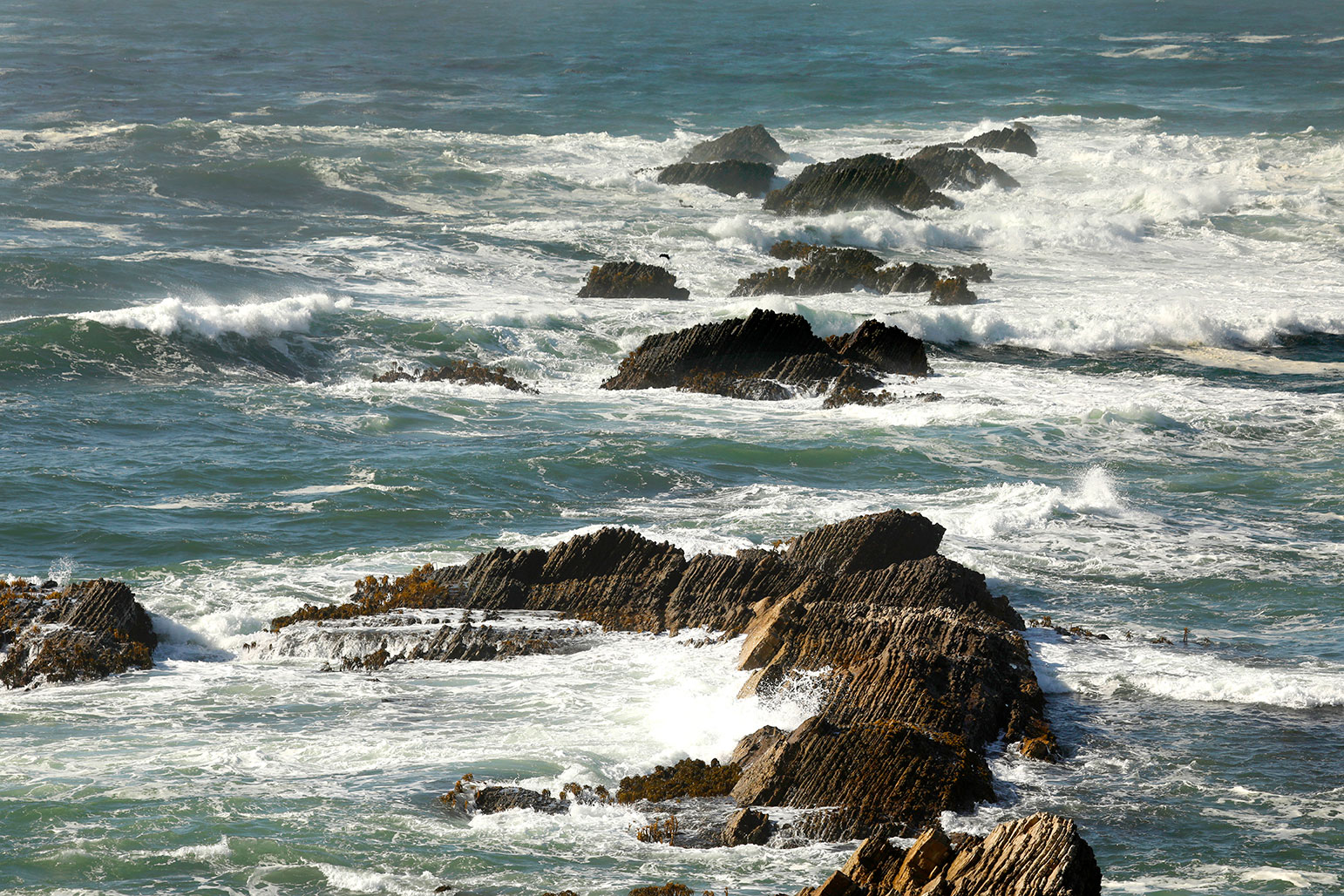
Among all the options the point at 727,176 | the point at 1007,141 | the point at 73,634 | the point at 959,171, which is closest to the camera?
the point at 73,634

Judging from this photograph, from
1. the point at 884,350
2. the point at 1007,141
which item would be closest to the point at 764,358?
the point at 884,350

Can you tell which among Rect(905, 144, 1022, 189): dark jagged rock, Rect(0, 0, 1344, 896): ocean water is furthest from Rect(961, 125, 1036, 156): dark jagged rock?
A: Rect(905, 144, 1022, 189): dark jagged rock

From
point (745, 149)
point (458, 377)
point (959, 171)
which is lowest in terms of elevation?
point (458, 377)

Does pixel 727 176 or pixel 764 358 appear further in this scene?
pixel 727 176

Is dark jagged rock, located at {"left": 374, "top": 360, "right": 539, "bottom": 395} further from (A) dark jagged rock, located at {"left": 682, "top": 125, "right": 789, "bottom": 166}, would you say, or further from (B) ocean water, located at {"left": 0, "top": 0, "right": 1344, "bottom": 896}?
(A) dark jagged rock, located at {"left": 682, "top": 125, "right": 789, "bottom": 166}

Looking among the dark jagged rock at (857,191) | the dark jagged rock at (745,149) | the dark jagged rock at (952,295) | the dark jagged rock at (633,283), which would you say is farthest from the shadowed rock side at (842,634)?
the dark jagged rock at (745,149)

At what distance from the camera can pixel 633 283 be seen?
33125 mm

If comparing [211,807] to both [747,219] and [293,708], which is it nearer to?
[293,708]

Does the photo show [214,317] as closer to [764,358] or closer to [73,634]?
[764,358]

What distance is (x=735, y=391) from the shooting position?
85.6ft

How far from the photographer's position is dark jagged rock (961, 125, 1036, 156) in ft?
180

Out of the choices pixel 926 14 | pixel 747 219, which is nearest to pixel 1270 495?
pixel 747 219

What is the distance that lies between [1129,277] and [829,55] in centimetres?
5061

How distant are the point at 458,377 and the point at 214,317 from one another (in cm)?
569
